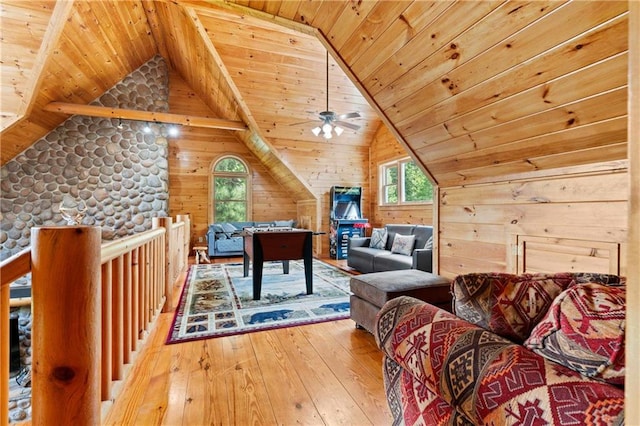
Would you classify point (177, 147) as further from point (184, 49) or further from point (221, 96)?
point (184, 49)

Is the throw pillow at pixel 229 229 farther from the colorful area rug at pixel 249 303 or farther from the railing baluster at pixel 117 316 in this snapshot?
the railing baluster at pixel 117 316

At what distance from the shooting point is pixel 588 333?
0.68 m

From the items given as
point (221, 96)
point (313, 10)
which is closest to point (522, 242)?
point (313, 10)

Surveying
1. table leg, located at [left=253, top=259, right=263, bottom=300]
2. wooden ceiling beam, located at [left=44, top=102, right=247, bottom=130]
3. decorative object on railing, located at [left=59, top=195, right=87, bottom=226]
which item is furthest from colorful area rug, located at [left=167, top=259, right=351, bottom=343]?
wooden ceiling beam, located at [left=44, top=102, right=247, bottom=130]

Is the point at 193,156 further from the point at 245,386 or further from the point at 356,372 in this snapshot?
the point at 356,372

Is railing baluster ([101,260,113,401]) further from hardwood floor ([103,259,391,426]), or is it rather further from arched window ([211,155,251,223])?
arched window ([211,155,251,223])

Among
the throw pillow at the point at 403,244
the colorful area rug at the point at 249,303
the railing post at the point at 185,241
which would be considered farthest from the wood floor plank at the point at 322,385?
the railing post at the point at 185,241

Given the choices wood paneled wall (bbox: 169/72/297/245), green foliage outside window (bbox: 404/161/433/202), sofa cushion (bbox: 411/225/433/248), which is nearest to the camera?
sofa cushion (bbox: 411/225/433/248)

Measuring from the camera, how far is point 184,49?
17.6ft

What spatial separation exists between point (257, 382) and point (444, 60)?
232 cm

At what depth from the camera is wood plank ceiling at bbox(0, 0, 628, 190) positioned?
144 centimetres

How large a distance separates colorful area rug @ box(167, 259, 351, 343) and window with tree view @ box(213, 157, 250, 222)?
9.34 ft

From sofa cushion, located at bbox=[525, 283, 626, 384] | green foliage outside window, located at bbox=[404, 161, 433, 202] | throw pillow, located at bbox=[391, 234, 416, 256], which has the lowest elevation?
throw pillow, located at bbox=[391, 234, 416, 256]

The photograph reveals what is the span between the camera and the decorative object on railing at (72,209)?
18.0 ft
